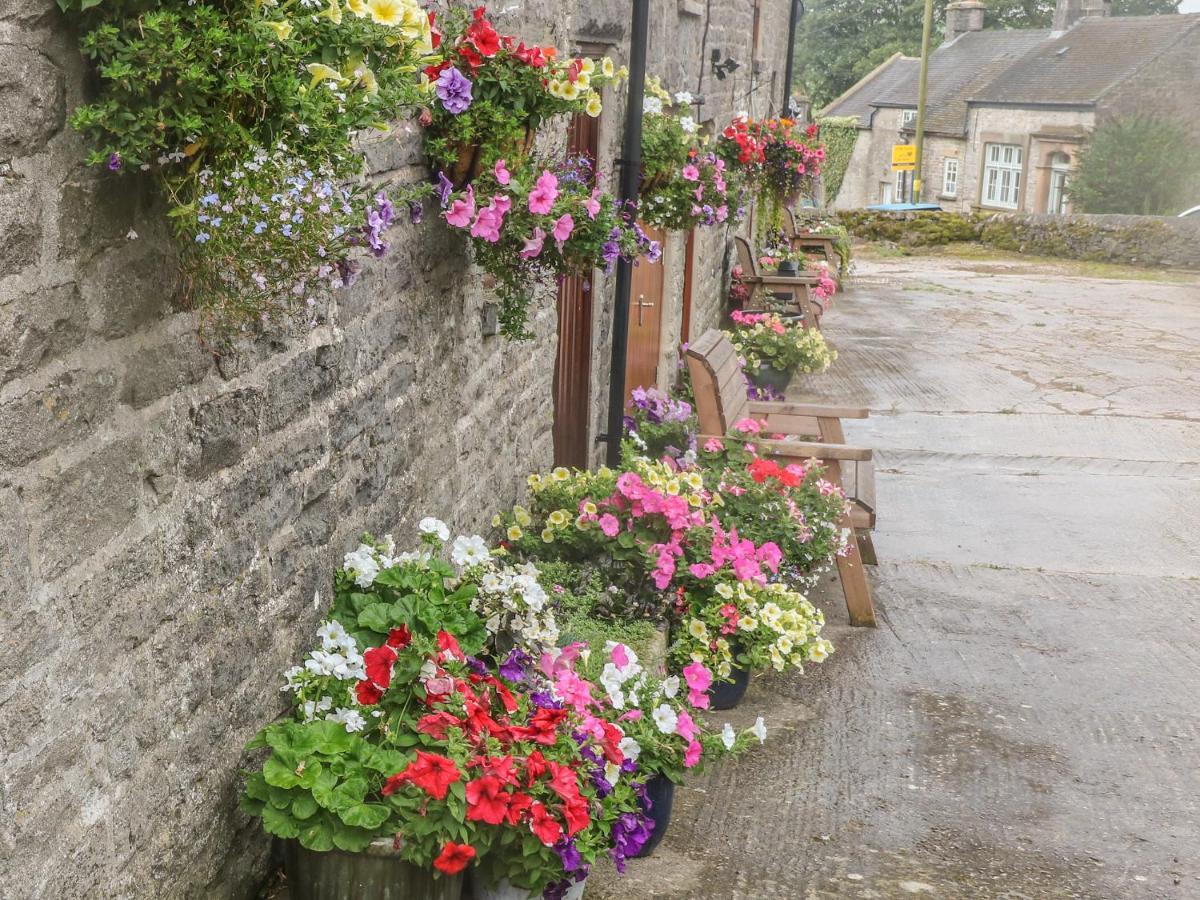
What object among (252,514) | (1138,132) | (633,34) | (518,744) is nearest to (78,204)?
(252,514)

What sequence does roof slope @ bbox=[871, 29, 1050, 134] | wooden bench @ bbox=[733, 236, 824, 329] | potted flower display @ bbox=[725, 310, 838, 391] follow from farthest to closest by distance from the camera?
roof slope @ bbox=[871, 29, 1050, 134] → wooden bench @ bbox=[733, 236, 824, 329] → potted flower display @ bbox=[725, 310, 838, 391]

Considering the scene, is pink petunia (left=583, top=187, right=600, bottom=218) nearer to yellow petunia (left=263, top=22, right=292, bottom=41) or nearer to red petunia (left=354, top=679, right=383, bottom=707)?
red petunia (left=354, top=679, right=383, bottom=707)

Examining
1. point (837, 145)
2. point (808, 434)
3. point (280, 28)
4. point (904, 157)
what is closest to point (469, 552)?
point (280, 28)

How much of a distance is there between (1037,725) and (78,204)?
4055 millimetres

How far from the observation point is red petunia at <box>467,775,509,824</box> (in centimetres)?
274

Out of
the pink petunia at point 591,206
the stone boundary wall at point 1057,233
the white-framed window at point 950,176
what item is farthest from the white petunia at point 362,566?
the white-framed window at point 950,176

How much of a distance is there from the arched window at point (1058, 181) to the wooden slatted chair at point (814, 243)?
17670mm

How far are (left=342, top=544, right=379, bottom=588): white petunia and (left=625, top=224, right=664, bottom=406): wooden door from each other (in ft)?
15.3

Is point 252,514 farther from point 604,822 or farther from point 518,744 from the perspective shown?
point 604,822

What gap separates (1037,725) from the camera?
16.2 ft

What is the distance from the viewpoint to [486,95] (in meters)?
3.68

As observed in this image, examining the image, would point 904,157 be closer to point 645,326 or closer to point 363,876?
point 645,326

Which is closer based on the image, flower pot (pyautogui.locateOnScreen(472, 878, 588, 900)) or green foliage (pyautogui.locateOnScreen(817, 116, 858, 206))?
flower pot (pyautogui.locateOnScreen(472, 878, 588, 900))

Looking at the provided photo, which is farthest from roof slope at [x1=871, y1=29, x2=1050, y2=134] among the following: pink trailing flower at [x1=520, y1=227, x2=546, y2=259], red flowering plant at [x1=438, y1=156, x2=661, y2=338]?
pink trailing flower at [x1=520, y1=227, x2=546, y2=259]
